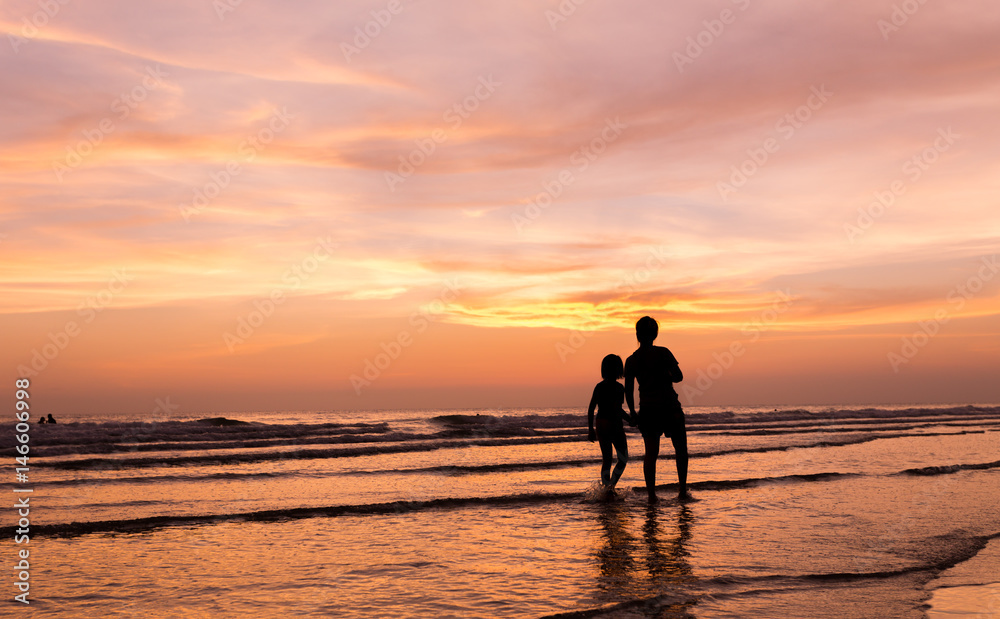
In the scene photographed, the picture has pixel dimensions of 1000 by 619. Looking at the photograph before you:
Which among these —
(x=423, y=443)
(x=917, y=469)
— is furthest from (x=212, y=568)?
(x=423, y=443)

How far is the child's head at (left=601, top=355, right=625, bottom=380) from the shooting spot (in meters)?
11.2

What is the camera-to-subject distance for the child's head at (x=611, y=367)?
36.6 feet

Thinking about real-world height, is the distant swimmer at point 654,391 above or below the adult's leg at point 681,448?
above

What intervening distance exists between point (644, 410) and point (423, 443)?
16.8 meters

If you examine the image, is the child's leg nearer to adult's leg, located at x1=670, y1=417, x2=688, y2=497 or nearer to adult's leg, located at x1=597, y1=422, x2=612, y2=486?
adult's leg, located at x1=597, y1=422, x2=612, y2=486

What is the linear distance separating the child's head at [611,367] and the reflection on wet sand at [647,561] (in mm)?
2302

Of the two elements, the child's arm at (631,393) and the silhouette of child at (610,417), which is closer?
the child's arm at (631,393)

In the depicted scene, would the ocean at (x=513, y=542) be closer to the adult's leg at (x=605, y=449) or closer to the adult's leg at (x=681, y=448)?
the adult's leg at (x=605, y=449)

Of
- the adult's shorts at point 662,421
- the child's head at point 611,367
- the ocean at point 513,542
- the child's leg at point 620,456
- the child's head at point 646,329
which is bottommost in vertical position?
the ocean at point 513,542

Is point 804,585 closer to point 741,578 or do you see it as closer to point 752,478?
point 741,578

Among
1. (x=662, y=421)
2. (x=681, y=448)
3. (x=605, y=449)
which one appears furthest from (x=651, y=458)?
(x=605, y=449)

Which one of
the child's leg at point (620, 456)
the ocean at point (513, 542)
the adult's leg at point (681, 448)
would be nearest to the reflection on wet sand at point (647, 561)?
the ocean at point (513, 542)

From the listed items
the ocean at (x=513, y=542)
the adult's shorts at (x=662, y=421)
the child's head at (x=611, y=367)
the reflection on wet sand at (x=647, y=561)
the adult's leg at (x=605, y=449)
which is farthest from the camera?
the child's head at (x=611, y=367)

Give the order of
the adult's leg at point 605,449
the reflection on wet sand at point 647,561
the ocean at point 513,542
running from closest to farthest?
the reflection on wet sand at point 647,561 < the ocean at point 513,542 < the adult's leg at point 605,449
